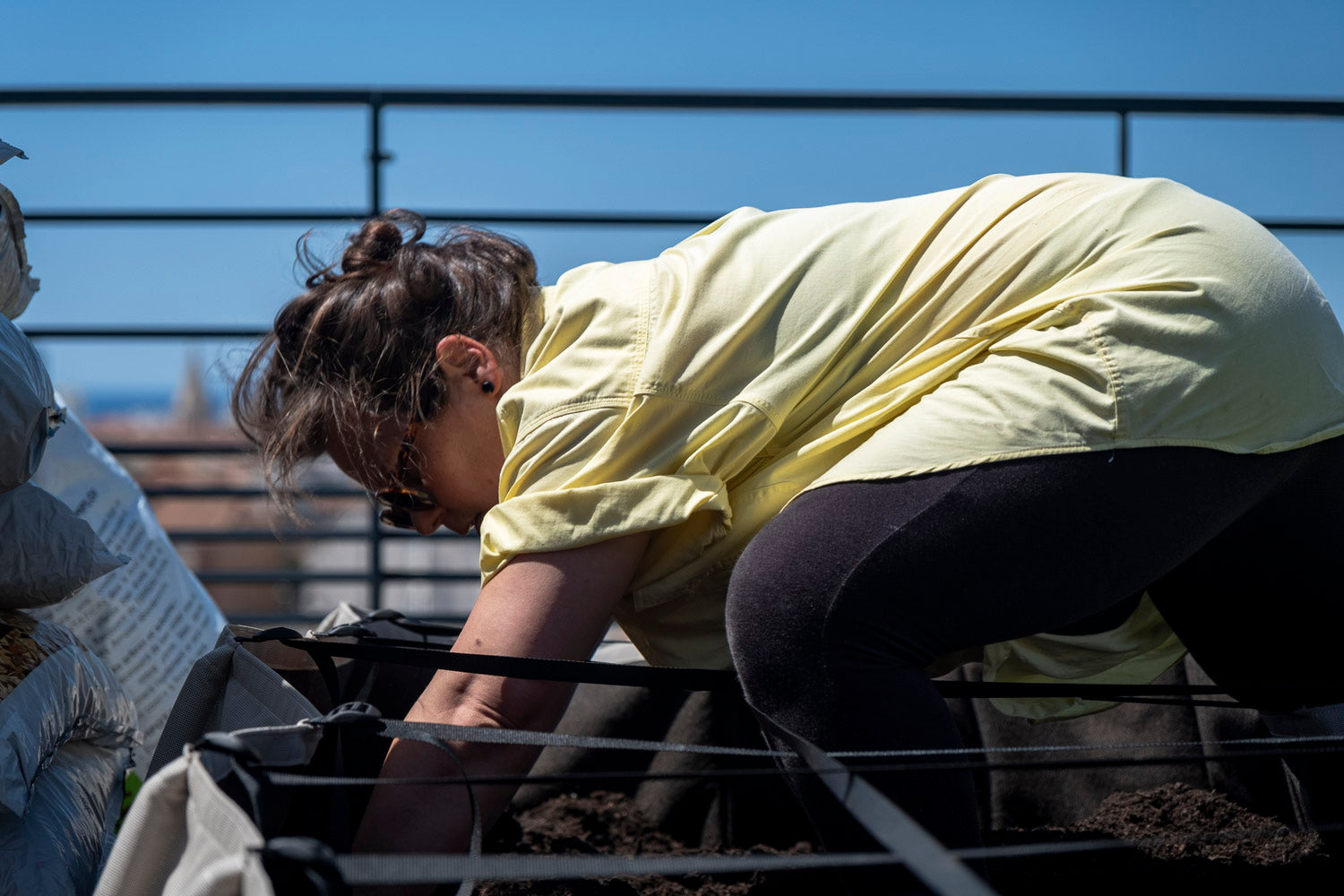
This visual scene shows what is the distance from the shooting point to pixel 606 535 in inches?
36.2

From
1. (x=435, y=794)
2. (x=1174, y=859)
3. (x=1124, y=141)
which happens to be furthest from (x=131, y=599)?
(x=1124, y=141)

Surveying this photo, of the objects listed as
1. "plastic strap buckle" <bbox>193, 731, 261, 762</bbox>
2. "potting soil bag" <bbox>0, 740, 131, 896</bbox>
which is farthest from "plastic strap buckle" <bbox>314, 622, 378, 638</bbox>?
"plastic strap buckle" <bbox>193, 731, 261, 762</bbox>

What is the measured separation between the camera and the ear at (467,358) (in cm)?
110

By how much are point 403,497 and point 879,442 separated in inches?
21.4

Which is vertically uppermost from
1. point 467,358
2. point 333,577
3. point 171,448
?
point 467,358

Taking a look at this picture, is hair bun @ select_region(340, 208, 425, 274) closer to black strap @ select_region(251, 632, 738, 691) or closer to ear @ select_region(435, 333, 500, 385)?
ear @ select_region(435, 333, 500, 385)

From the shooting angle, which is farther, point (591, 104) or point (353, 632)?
point (591, 104)

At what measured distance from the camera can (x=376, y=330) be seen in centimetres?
114

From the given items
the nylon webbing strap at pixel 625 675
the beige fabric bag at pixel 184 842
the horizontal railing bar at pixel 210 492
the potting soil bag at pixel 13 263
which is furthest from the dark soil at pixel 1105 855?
the horizontal railing bar at pixel 210 492

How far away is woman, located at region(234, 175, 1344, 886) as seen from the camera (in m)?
0.86

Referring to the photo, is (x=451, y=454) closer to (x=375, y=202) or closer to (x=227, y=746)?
(x=227, y=746)

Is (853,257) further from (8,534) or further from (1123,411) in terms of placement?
(8,534)

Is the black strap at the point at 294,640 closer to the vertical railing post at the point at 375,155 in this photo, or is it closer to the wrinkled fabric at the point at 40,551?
the wrinkled fabric at the point at 40,551

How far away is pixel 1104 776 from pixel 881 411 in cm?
84
